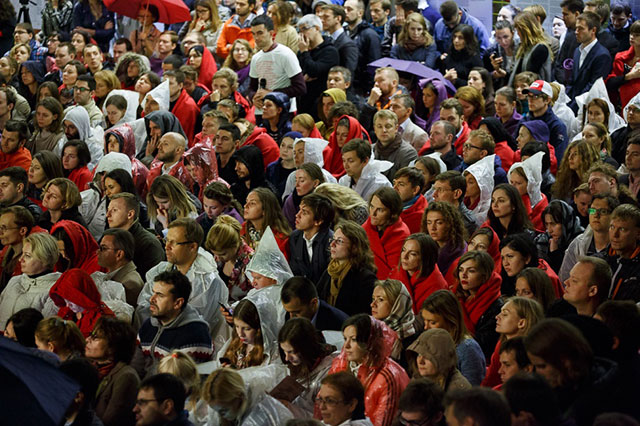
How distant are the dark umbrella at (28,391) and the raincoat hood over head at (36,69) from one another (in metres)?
8.92

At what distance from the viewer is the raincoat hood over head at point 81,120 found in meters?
9.60

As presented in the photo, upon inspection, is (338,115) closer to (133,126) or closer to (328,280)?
(133,126)

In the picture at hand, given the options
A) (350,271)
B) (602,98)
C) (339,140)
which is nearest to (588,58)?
(602,98)

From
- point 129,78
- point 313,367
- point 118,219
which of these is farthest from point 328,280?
point 129,78

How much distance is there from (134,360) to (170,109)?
5.13 m

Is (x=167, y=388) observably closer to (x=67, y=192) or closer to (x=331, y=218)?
(x=331, y=218)

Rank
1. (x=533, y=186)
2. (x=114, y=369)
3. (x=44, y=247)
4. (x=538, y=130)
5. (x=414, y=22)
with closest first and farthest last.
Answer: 1. (x=114, y=369)
2. (x=44, y=247)
3. (x=533, y=186)
4. (x=538, y=130)
5. (x=414, y=22)

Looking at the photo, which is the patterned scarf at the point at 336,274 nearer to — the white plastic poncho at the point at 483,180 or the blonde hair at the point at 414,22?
the white plastic poncho at the point at 483,180

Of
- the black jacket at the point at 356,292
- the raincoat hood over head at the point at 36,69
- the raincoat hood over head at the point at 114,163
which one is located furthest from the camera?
the raincoat hood over head at the point at 36,69

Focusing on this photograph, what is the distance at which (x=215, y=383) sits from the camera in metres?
4.72

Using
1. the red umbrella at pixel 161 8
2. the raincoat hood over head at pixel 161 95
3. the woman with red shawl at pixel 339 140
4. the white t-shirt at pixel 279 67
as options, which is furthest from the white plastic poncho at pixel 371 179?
the red umbrella at pixel 161 8

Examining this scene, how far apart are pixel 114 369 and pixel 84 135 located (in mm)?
4742

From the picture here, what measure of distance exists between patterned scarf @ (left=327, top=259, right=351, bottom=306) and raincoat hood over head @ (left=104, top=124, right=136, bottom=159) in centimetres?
342

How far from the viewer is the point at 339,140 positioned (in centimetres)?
912
